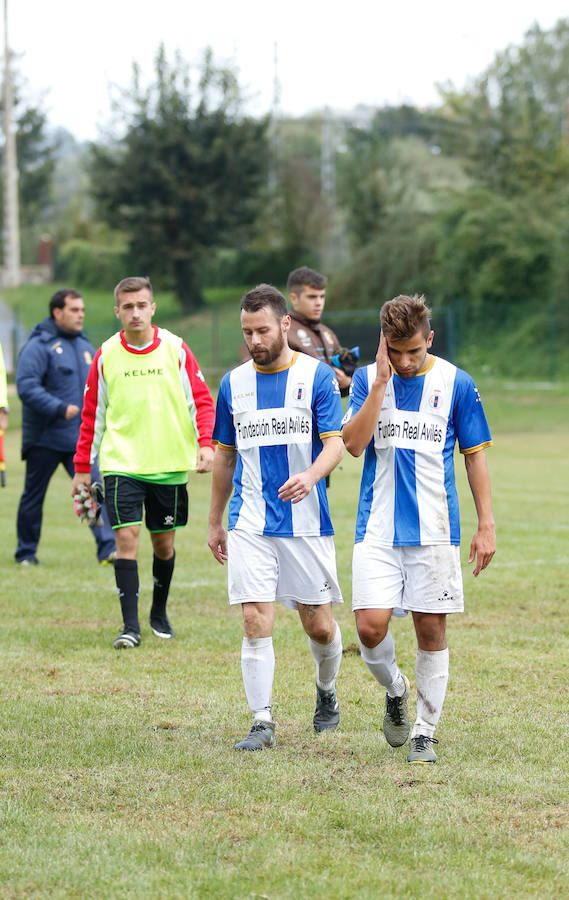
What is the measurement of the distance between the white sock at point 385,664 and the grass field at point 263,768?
0.28 m

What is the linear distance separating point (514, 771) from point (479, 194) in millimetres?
39032

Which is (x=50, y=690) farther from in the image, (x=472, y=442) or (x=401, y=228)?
(x=401, y=228)

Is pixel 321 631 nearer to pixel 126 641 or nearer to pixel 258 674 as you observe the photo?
pixel 258 674

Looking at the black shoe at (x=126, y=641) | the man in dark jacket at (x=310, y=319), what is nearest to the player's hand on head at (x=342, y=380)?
the man in dark jacket at (x=310, y=319)

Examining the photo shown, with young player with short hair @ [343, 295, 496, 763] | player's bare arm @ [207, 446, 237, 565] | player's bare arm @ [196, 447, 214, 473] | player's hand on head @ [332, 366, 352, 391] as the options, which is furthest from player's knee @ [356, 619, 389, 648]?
player's hand on head @ [332, 366, 352, 391]

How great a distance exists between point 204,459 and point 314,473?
2267 mm

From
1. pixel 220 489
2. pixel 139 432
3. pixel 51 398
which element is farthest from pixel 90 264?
pixel 220 489

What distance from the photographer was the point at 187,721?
569cm

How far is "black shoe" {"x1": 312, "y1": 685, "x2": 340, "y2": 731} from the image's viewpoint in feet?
18.1

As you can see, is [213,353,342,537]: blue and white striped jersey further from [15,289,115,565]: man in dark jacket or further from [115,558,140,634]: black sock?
[15,289,115,565]: man in dark jacket

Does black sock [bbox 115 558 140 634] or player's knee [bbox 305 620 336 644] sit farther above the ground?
player's knee [bbox 305 620 336 644]

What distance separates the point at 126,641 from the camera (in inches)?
289

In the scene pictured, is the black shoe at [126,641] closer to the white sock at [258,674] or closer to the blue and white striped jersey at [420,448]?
the white sock at [258,674]

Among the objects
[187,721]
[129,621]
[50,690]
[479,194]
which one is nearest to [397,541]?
[187,721]
